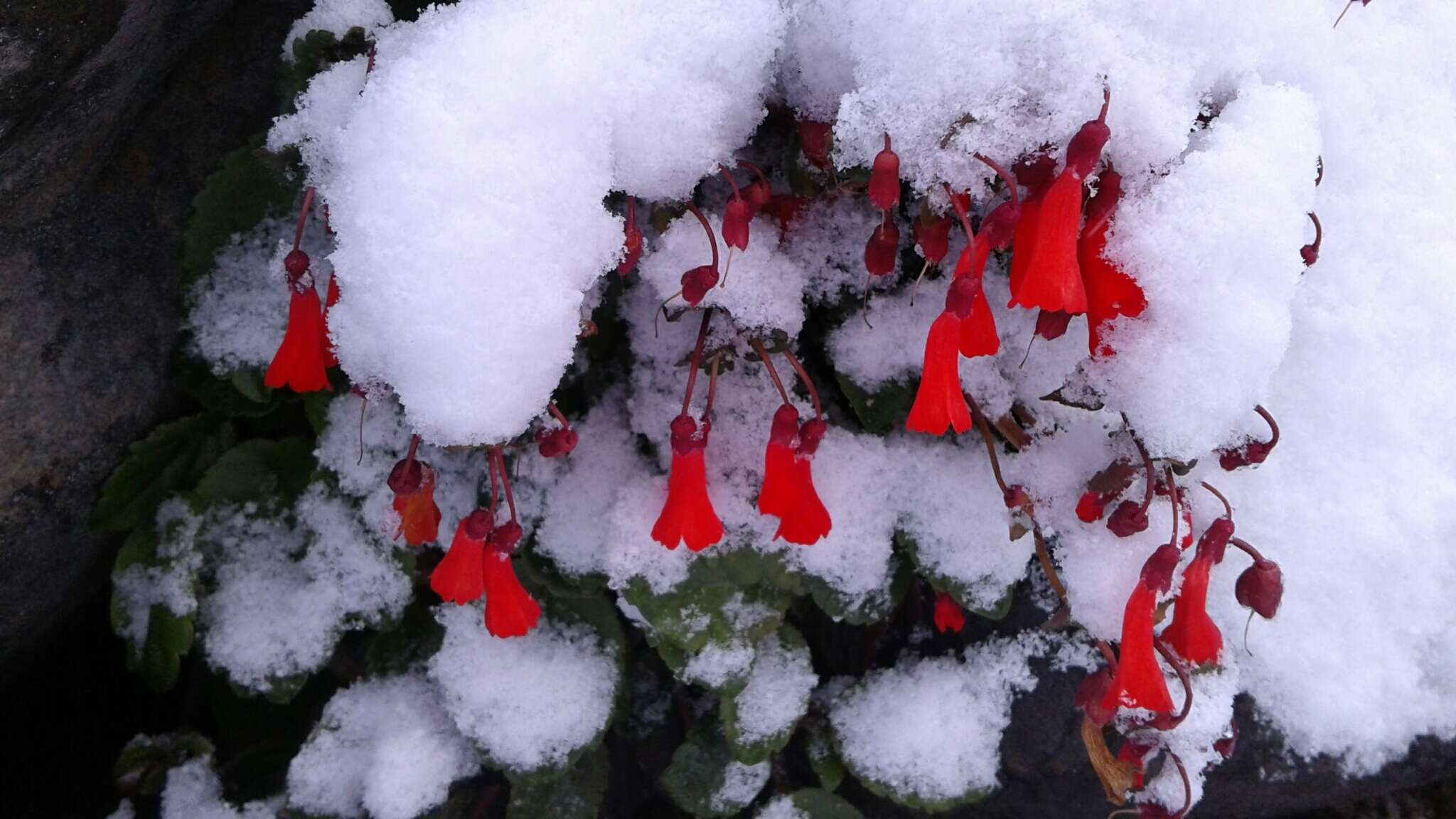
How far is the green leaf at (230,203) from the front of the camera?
116cm

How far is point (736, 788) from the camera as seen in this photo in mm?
1327

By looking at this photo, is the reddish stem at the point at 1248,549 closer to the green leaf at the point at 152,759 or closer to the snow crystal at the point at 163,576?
the snow crystal at the point at 163,576

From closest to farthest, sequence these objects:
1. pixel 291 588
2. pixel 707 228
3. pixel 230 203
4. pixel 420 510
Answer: pixel 707 228 < pixel 420 510 < pixel 230 203 < pixel 291 588

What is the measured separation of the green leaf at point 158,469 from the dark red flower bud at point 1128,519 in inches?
46.4

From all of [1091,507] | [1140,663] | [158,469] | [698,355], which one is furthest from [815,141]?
[158,469]

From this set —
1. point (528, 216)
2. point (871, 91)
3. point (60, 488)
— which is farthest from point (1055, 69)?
point (60, 488)

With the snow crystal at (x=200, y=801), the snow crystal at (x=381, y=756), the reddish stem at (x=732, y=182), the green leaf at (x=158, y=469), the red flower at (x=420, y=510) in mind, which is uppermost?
the reddish stem at (x=732, y=182)

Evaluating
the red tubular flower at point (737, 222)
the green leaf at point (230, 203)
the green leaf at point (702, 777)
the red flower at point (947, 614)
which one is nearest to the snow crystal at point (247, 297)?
the green leaf at point (230, 203)

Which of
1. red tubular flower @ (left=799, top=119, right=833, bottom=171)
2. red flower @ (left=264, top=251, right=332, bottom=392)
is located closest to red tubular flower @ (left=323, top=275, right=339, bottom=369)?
red flower @ (left=264, top=251, right=332, bottom=392)

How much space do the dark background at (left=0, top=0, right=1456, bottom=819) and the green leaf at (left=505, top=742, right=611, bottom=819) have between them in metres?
0.42

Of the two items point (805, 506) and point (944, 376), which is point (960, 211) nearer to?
point (944, 376)

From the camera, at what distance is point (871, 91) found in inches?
36.1

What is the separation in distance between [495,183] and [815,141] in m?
0.35

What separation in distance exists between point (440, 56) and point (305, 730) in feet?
3.62
